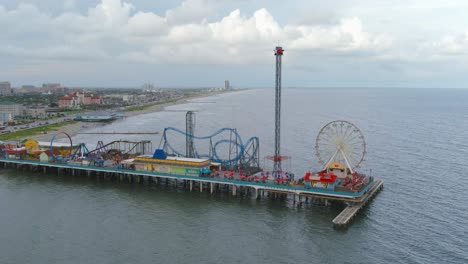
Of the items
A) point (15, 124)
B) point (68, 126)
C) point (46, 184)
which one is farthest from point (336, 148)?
point (15, 124)

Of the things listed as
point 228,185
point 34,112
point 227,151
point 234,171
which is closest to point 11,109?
point 34,112

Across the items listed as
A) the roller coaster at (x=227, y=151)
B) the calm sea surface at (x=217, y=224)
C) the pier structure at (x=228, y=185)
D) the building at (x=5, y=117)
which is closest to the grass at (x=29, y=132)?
the building at (x=5, y=117)

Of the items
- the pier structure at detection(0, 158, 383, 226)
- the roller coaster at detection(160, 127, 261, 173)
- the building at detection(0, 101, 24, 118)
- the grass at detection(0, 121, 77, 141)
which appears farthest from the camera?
the building at detection(0, 101, 24, 118)

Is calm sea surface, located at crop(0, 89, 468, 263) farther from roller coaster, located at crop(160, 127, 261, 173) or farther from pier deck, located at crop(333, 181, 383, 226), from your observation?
roller coaster, located at crop(160, 127, 261, 173)

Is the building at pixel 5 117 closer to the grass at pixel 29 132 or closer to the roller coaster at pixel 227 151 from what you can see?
the grass at pixel 29 132

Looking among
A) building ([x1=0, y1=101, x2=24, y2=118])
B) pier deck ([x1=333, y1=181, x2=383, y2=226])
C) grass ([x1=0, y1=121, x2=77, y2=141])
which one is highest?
building ([x1=0, y1=101, x2=24, y2=118])

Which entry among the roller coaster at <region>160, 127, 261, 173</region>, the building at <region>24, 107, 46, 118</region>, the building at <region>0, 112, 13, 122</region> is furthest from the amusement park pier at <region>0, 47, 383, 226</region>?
→ the building at <region>24, 107, 46, 118</region>

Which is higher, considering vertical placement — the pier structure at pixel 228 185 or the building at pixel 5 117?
the building at pixel 5 117

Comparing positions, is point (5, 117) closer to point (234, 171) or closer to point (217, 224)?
point (234, 171)
